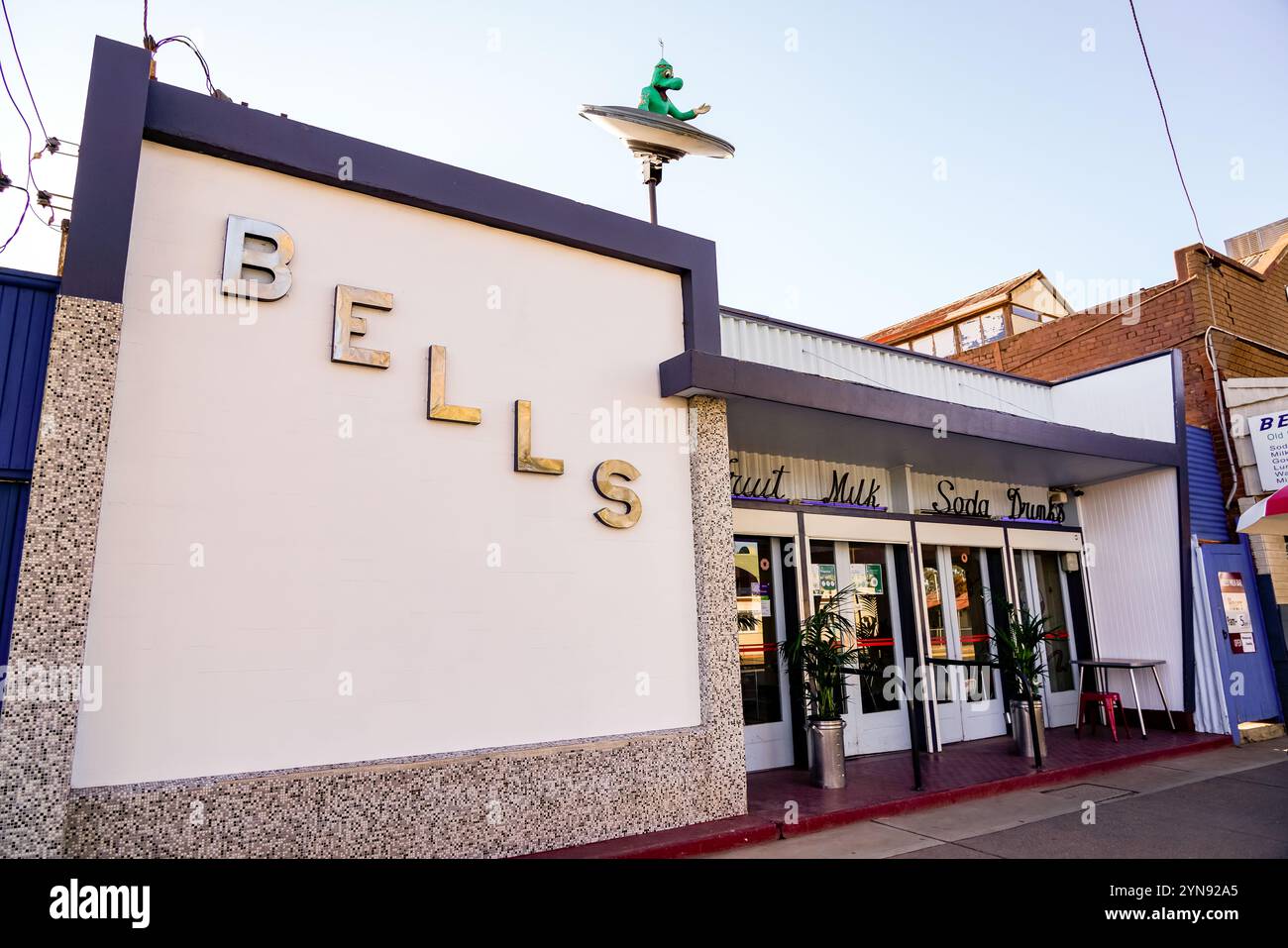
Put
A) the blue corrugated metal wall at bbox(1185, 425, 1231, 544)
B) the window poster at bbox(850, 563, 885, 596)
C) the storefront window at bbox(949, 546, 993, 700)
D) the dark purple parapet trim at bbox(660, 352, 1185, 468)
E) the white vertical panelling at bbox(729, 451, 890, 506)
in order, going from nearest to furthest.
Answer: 1. the dark purple parapet trim at bbox(660, 352, 1185, 468)
2. the white vertical panelling at bbox(729, 451, 890, 506)
3. the window poster at bbox(850, 563, 885, 596)
4. the storefront window at bbox(949, 546, 993, 700)
5. the blue corrugated metal wall at bbox(1185, 425, 1231, 544)

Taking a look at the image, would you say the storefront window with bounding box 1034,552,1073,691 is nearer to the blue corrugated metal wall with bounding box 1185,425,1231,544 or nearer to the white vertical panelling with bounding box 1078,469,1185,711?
the white vertical panelling with bounding box 1078,469,1185,711

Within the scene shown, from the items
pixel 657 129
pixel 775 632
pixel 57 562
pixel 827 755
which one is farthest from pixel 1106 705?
pixel 57 562

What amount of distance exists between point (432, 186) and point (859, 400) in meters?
3.99

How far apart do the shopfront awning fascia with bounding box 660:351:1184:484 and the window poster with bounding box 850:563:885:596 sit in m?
1.24

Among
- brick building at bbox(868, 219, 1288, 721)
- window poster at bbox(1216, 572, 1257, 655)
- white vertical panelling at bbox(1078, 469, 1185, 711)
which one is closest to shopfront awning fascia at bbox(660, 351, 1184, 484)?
white vertical panelling at bbox(1078, 469, 1185, 711)

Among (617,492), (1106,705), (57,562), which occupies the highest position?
(617,492)

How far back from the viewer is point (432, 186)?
5.64 meters

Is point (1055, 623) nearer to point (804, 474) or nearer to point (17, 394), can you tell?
point (804, 474)

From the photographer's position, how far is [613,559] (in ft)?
19.5

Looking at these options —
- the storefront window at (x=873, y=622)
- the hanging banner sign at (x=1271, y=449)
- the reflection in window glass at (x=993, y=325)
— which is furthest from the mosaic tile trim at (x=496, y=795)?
the reflection in window glass at (x=993, y=325)

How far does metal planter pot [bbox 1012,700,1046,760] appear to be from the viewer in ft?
27.2

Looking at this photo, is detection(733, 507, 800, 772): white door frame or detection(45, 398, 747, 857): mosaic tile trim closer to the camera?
detection(45, 398, 747, 857): mosaic tile trim
